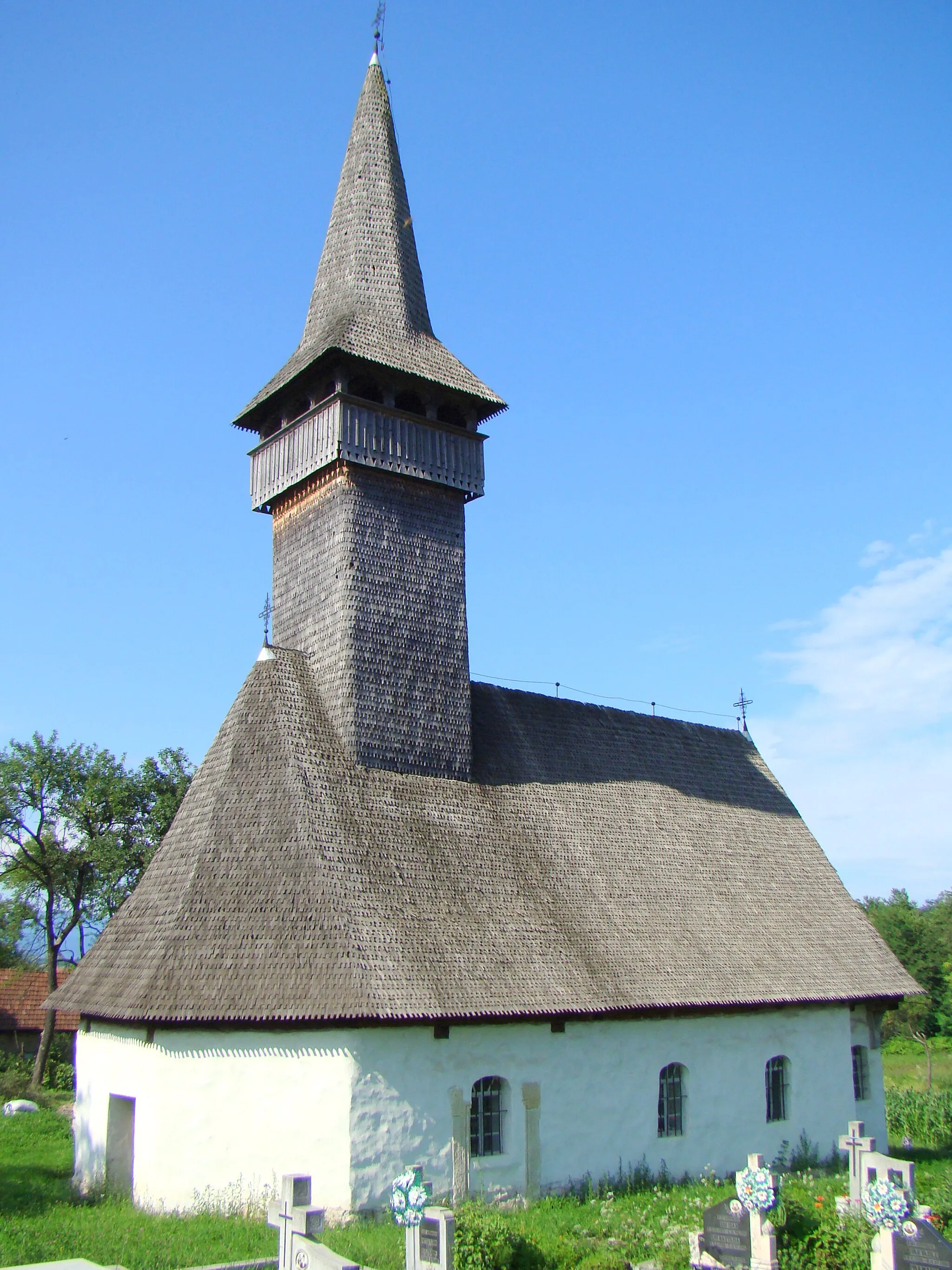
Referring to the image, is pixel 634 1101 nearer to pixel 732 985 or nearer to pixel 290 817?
pixel 732 985

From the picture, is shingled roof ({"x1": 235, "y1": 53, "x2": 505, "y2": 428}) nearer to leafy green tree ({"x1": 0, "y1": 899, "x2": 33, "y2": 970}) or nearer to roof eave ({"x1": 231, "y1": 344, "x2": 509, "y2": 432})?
roof eave ({"x1": 231, "y1": 344, "x2": 509, "y2": 432})

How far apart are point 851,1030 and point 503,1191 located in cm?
912

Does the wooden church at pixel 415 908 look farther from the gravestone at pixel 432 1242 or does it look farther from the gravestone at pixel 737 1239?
the gravestone at pixel 737 1239

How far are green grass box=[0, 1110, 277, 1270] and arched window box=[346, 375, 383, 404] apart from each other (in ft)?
46.2

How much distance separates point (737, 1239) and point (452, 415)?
51.4 feet

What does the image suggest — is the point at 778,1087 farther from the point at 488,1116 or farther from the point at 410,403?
the point at 410,403

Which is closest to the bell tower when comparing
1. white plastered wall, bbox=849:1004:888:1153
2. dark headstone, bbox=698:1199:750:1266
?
dark headstone, bbox=698:1199:750:1266

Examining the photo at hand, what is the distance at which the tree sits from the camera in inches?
1329

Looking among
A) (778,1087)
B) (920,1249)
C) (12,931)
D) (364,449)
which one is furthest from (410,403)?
(12,931)

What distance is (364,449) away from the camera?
19531mm

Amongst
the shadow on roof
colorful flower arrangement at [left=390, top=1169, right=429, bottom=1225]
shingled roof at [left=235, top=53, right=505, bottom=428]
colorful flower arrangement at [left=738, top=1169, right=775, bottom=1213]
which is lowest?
colorful flower arrangement at [left=738, top=1169, right=775, bottom=1213]

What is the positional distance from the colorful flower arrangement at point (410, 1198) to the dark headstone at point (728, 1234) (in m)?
3.40

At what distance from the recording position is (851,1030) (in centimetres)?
2066

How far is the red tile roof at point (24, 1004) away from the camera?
3791 centimetres
